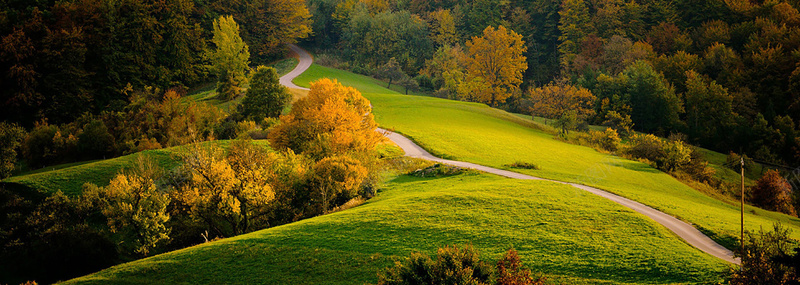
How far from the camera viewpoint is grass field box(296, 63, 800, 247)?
25.6 m

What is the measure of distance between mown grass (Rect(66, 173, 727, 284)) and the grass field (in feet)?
16.1

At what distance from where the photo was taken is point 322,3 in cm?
12838

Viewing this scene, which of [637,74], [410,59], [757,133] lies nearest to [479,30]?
[410,59]

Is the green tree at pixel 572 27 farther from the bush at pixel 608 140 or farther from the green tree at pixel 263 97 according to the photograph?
the green tree at pixel 263 97

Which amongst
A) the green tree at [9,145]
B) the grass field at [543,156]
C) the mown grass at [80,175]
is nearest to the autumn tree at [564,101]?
the grass field at [543,156]

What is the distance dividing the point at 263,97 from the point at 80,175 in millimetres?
20814

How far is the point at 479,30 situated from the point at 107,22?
82.4 metres

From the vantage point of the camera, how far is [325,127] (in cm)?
3519

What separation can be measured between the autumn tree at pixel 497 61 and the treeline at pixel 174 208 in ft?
174

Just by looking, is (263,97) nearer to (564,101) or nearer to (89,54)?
A: (89,54)

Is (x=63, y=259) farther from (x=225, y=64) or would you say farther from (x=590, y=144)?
(x=590, y=144)

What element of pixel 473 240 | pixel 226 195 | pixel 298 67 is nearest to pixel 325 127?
pixel 226 195

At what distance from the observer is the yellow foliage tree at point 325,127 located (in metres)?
33.5

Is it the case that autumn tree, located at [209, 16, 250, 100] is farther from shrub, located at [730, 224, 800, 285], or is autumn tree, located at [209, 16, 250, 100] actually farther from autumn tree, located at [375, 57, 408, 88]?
shrub, located at [730, 224, 800, 285]
